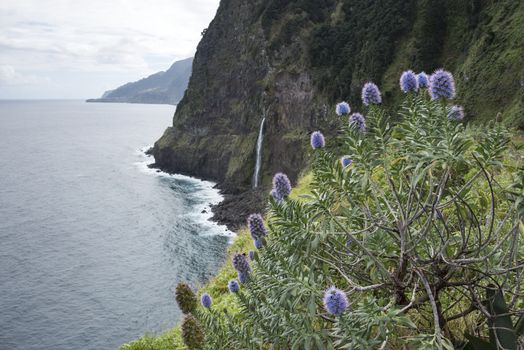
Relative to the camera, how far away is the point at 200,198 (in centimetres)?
7162

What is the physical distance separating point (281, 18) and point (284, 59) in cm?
1032

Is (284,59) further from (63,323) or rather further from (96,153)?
(96,153)

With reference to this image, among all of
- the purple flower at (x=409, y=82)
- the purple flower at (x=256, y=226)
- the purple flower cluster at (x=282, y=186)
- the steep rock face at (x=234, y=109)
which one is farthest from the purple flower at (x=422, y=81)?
the steep rock face at (x=234, y=109)

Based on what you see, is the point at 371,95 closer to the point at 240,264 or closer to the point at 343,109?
the point at 343,109

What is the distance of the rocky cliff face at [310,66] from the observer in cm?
4638

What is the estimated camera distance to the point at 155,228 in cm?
5622

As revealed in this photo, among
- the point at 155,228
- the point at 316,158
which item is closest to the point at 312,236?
the point at 316,158

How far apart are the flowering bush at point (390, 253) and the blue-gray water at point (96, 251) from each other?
7242 mm

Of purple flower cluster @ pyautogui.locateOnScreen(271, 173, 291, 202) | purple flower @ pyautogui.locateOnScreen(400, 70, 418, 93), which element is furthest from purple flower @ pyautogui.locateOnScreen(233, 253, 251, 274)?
purple flower @ pyautogui.locateOnScreen(400, 70, 418, 93)

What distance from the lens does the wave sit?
55.1 meters

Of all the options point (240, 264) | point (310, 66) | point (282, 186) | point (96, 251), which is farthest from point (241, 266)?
point (310, 66)

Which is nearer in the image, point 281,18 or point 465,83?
point 465,83

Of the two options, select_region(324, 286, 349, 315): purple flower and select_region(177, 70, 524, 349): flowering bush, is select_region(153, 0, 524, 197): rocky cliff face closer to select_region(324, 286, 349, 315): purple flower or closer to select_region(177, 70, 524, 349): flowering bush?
select_region(177, 70, 524, 349): flowering bush

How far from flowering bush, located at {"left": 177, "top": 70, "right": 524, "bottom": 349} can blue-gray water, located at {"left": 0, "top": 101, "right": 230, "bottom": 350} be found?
7.24 m
